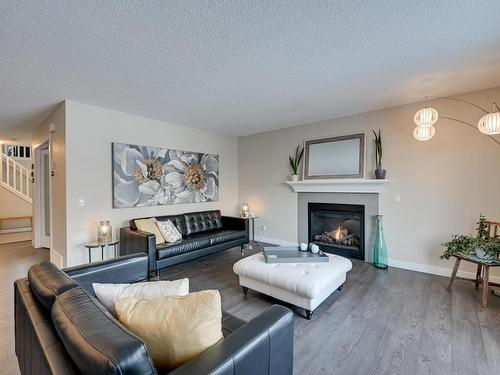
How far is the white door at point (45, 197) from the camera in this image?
5.02m

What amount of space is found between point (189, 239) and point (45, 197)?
11.9ft

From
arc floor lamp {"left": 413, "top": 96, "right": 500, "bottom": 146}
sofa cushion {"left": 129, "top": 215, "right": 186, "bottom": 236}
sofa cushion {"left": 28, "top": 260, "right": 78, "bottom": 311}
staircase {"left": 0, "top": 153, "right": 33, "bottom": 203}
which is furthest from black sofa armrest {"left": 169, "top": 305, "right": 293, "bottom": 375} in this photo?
staircase {"left": 0, "top": 153, "right": 33, "bottom": 203}

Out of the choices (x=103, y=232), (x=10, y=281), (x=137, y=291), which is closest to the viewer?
(x=137, y=291)

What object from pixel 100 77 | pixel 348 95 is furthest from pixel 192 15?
pixel 348 95

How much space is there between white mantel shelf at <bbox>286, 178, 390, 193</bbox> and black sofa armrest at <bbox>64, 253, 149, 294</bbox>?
319 centimetres

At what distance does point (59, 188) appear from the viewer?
3.57 m

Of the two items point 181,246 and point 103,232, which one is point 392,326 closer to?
point 181,246

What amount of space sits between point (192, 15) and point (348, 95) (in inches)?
90.0

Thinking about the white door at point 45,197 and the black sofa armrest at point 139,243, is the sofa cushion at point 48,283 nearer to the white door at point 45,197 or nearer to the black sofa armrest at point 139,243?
the black sofa armrest at point 139,243

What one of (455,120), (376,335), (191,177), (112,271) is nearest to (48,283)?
(112,271)

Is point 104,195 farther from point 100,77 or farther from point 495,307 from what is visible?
point 495,307

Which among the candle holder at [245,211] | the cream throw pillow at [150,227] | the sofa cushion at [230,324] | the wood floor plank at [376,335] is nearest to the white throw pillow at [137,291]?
the sofa cushion at [230,324]

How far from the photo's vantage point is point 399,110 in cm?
370

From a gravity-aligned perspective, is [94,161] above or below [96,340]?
above
